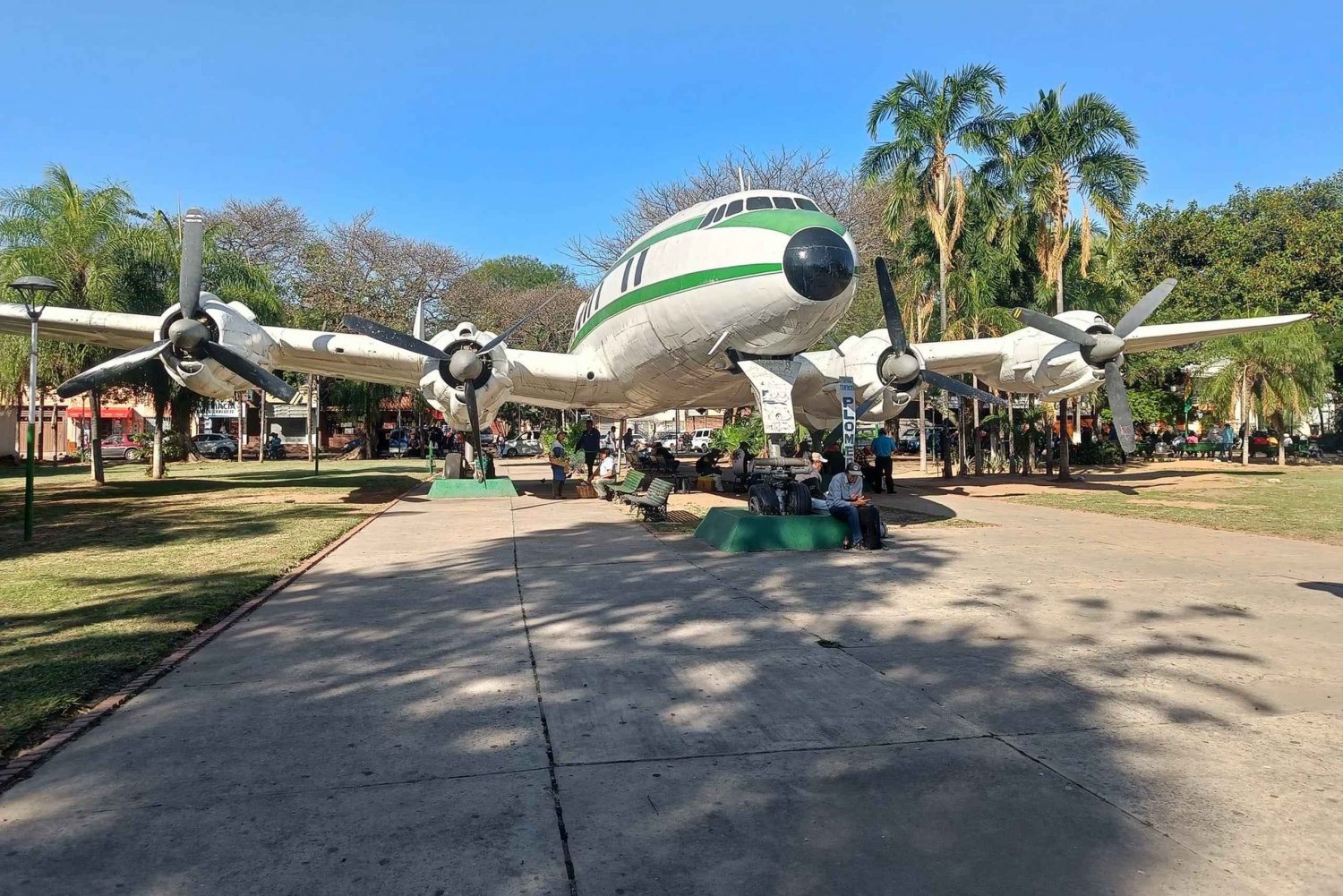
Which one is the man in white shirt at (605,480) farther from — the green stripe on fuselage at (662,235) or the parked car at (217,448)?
the parked car at (217,448)

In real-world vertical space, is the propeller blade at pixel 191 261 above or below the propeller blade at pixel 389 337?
above

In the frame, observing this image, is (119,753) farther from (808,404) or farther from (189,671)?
(808,404)

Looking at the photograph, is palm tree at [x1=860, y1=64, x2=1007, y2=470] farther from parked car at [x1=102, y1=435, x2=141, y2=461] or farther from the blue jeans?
parked car at [x1=102, y1=435, x2=141, y2=461]

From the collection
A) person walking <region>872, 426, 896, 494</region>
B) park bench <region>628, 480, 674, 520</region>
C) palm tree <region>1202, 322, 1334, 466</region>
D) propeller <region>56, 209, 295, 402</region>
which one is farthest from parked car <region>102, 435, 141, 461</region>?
palm tree <region>1202, 322, 1334, 466</region>

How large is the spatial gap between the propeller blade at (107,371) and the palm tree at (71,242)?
9.20 m

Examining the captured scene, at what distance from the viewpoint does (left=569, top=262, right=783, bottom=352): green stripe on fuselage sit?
12.4 metres

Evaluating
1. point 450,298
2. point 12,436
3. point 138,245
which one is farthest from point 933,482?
point 12,436

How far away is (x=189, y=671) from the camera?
19.0 feet

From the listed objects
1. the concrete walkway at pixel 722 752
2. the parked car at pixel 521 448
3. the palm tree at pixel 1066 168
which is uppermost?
the palm tree at pixel 1066 168

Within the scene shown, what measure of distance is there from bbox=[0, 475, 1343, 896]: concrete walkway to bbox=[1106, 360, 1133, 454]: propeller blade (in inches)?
371

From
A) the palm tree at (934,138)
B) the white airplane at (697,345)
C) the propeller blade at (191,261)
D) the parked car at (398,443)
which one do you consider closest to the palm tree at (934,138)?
the palm tree at (934,138)

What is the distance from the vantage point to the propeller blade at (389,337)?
48.2 feet

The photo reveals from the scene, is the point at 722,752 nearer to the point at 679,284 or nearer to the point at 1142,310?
the point at 679,284

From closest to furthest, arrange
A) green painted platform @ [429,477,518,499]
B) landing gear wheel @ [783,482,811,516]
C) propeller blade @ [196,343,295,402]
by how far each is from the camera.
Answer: landing gear wheel @ [783,482,811,516]
propeller blade @ [196,343,295,402]
green painted platform @ [429,477,518,499]
